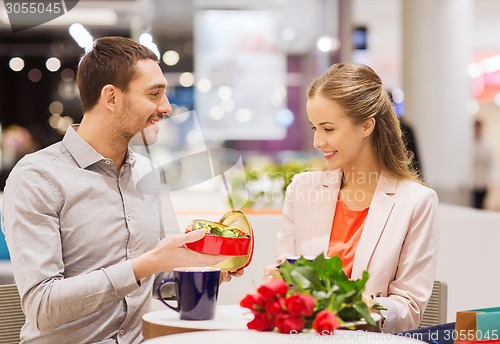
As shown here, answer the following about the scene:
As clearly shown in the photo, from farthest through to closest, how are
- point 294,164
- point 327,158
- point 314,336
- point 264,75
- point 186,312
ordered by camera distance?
1. point 264,75
2. point 294,164
3. point 327,158
4. point 186,312
5. point 314,336

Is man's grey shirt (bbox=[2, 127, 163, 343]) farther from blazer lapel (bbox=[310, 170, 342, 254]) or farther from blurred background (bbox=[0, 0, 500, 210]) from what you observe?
blurred background (bbox=[0, 0, 500, 210])

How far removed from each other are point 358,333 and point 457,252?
2095 millimetres

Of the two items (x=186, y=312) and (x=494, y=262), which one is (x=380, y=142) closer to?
(x=186, y=312)

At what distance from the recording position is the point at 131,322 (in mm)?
2367

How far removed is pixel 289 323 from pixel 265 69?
1084 centimetres

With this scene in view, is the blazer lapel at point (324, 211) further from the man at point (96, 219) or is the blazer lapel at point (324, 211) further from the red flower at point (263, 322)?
the red flower at point (263, 322)

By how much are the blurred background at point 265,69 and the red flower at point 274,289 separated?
3.12 meters

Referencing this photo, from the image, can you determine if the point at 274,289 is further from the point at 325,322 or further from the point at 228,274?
the point at 228,274

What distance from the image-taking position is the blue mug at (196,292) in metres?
1.93

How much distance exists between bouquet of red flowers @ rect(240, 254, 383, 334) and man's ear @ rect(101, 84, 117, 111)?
92 cm

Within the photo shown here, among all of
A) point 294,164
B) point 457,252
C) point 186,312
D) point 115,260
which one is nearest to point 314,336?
point 186,312

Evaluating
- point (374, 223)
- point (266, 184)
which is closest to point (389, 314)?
point (374, 223)

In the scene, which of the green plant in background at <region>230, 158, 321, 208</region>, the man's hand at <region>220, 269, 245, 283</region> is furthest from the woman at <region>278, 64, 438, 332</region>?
the green plant in background at <region>230, 158, 321, 208</region>

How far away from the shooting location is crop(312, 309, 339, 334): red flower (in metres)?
1.55
